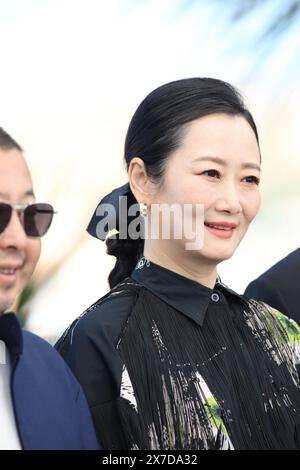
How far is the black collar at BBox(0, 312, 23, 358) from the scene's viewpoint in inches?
68.2

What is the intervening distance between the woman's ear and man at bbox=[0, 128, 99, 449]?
0.39 metres

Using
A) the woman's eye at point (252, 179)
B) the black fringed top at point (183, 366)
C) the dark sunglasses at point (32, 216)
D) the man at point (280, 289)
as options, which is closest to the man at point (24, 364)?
the dark sunglasses at point (32, 216)

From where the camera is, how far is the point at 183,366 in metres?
1.95

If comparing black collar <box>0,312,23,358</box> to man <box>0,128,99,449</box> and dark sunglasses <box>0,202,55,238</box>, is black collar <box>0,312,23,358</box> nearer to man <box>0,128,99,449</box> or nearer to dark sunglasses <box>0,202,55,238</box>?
man <box>0,128,99,449</box>

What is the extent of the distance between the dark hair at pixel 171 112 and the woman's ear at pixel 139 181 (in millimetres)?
16

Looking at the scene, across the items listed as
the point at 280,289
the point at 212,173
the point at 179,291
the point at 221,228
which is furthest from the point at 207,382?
the point at 280,289

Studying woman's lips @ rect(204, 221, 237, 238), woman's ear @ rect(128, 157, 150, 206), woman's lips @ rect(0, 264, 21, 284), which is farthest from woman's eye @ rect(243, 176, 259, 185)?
woman's lips @ rect(0, 264, 21, 284)

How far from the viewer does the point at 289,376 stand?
208 cm

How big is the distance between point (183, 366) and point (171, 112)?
1.89 feet

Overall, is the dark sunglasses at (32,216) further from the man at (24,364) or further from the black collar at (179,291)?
the black collar at (179,291)

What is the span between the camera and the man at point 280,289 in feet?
7.94

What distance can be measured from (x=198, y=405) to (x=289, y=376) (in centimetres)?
28

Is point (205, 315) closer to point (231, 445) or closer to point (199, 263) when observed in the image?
point (199, 263)
